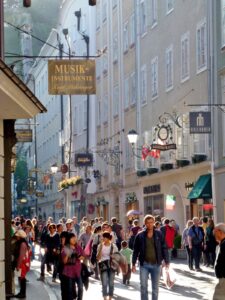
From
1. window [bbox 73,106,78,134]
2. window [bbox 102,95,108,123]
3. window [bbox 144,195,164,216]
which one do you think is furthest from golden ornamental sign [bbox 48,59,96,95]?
window [bbox 73,106,78,134]

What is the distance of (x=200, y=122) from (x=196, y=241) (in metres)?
5.33

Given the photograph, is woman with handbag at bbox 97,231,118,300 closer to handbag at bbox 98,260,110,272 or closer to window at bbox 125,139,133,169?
handbag at bbox 98,260,110,272

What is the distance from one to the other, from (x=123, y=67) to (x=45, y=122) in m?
36.4

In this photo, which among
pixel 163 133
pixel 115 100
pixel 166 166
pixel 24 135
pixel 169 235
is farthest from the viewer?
pixel 115 100

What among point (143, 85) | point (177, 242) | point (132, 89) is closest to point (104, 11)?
point (132, 89)

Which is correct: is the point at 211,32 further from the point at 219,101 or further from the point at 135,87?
the point at 135,87

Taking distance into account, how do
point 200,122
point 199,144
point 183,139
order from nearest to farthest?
point 200,122 → point 199,144 → point 183,139

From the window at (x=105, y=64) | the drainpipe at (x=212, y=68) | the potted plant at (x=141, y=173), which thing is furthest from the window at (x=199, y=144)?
the window at (x=105, y=64)

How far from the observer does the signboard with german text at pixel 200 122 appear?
32.3m

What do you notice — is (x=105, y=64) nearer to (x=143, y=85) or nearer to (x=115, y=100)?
(x=115, y=100)

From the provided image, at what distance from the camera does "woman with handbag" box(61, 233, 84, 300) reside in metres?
16.5

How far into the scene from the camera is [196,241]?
28766 millimetres

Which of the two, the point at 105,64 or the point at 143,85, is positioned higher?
the point at 105,64

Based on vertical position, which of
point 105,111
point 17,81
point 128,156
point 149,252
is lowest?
point 149,252
